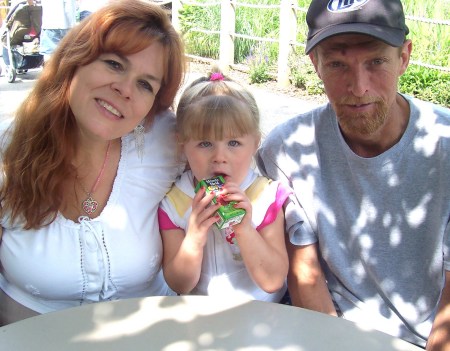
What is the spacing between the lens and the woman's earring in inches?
82.5

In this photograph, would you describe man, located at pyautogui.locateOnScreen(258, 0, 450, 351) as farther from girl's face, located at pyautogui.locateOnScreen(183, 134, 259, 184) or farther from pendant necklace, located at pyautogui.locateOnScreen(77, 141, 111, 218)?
pendant necklace, located at pyautogui.locateOnScreen(77, 141, 111, 218)

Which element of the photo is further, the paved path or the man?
the paved path

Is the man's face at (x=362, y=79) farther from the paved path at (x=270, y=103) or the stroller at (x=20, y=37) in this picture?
the stroller at (x=20, y=37)

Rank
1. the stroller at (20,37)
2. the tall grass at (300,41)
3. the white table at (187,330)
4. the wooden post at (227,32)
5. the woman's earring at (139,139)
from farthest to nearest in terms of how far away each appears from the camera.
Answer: the wooden post at (227,32) < the stroller at (20,37) < the tall grass at (300,41) < the woman's earring at (139,139) < the white table at (187,330)

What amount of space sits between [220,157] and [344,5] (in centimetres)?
71

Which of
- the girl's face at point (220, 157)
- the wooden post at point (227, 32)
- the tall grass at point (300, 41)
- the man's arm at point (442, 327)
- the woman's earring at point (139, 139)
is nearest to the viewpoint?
the man's arm at point (442, 327)

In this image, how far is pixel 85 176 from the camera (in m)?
2.02

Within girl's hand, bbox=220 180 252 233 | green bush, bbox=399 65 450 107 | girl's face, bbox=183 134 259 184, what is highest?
girl's face, bbox=183 134 259 184

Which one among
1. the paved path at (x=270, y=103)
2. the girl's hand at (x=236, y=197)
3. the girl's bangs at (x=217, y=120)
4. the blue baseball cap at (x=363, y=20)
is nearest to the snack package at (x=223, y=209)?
the girl's hand at (x=236, y=197)

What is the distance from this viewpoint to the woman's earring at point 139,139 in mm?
2096

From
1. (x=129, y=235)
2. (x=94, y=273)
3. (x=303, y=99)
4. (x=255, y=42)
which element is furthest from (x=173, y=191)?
(x=255, y=42)

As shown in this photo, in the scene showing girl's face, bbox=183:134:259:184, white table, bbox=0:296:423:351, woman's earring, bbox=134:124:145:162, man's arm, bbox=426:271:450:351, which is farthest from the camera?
woman's earring, bbox=134:124:145:162

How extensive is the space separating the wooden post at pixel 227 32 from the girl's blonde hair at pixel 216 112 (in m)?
7.47

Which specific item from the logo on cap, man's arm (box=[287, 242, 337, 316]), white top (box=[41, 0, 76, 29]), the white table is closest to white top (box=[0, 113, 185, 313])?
the white table
